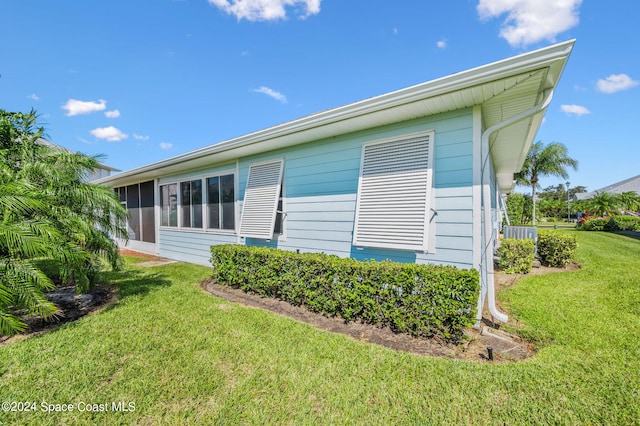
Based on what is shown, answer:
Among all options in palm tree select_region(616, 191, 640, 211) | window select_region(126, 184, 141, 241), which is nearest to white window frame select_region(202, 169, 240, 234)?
window select_region(126, 184, 141, 241)

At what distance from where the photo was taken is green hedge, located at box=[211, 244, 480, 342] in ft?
9.64

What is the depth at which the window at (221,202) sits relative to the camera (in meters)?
6.86

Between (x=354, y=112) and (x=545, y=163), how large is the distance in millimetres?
24404

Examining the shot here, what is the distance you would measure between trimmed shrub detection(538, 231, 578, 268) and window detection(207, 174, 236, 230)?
8.07m

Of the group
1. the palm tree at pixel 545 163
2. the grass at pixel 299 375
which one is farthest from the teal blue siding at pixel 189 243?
the palm tree at pixel 545 163

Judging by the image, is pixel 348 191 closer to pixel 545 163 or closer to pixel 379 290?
pixel 379 290

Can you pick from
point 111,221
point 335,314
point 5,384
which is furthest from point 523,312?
point 111,221

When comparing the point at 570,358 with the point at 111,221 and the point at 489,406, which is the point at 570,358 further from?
the point at 111,221

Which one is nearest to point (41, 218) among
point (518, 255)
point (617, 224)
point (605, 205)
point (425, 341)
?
point (425, 341)

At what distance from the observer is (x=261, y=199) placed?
5855 millimetres

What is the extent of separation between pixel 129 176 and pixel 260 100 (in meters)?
5.46

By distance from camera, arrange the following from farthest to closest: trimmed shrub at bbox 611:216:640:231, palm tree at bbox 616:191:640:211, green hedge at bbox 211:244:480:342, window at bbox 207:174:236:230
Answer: palm tree at bbox 616:191:640:211, trimmed shrub at bbox 611:216:640:231, window at bbox 207:174:236:230, green hedge at bbox 211:244:480:342

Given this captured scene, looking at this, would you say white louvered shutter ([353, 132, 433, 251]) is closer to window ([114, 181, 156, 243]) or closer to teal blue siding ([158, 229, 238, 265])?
teal blue siding ([158, 229, 238, 265])

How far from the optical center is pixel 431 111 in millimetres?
3660
